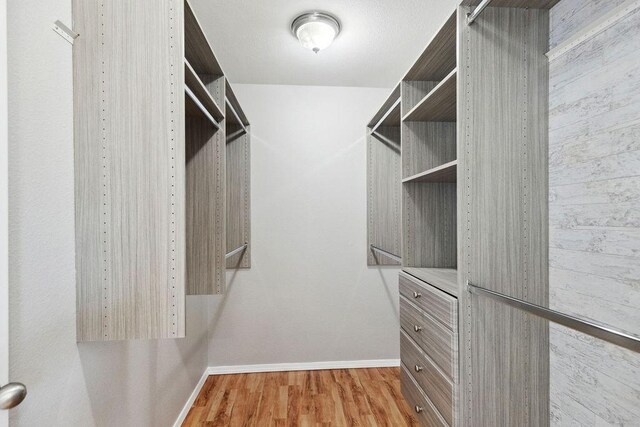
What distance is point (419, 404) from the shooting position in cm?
175

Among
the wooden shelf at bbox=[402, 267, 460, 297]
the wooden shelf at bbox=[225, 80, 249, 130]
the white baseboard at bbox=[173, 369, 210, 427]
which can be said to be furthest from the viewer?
the wooden shelf at bbox=[225, 80, 249, 130]

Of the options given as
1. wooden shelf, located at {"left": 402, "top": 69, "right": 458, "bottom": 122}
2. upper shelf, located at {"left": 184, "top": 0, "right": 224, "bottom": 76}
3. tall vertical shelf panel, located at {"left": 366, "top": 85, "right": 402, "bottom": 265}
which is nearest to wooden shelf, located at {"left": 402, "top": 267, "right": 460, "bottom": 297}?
tall vertical shelf panel, located at {"left": 366, "top": 85, "right": 402, "bottom": 265}

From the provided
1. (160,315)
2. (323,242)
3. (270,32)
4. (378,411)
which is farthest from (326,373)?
(270,32)

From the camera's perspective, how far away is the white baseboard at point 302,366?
9.02 ft

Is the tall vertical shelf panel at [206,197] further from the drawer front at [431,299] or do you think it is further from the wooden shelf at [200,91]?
the drawer front at [431,299]

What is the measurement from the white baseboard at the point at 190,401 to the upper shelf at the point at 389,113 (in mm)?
2399

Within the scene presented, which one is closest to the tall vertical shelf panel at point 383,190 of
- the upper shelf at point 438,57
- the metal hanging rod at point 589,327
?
the upper shelf at point 438,57

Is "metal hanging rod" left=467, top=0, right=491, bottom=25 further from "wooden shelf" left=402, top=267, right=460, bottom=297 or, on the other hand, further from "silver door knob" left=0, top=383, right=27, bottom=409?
"silver door knob" left=0, top=383, right=27, bottom=409

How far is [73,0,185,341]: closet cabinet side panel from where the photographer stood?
1.06 meters

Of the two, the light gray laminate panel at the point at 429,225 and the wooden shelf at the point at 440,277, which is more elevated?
the light gray laminate panel at the point at 429,225

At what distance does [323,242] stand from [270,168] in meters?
0.78

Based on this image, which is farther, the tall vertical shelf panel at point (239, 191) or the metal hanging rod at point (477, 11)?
the tall vertical shelf panel at point (239, 191)

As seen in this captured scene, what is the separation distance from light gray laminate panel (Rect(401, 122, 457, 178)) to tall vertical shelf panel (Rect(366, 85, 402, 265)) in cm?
A: 68

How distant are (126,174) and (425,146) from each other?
1.63m
